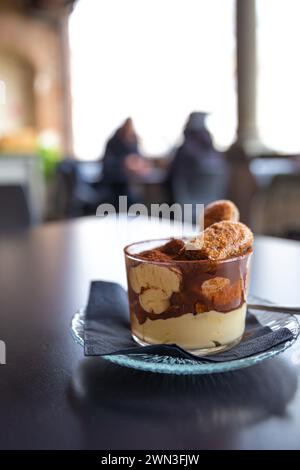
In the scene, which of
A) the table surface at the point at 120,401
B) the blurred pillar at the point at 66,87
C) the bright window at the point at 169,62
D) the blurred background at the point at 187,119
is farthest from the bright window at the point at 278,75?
the blurred pillar at the point at 66,87

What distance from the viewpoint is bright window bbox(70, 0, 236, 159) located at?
13.3ft

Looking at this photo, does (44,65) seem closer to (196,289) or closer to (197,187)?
(197,187)

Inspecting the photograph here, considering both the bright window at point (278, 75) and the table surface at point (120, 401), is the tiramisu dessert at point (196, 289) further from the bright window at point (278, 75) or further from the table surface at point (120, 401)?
the bright window at point (278, 75)

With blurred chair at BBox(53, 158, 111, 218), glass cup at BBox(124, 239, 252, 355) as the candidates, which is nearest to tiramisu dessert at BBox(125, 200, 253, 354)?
glass cup at BBox(124, 239, 252, 355)

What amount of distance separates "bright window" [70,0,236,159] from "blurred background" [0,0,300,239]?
1 cm

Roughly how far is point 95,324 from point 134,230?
27.6 inches

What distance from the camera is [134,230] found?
44.6 inches

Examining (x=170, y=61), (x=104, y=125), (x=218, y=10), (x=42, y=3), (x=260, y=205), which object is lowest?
(x=260, y=205)

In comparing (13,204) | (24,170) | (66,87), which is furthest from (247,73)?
(66,87)

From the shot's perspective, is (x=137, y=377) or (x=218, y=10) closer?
(x=137, y=377)

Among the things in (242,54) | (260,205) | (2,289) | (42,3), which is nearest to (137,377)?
(2,289)

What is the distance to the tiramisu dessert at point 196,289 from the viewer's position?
1.23 feet

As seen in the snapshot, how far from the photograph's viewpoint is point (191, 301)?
0.38m
